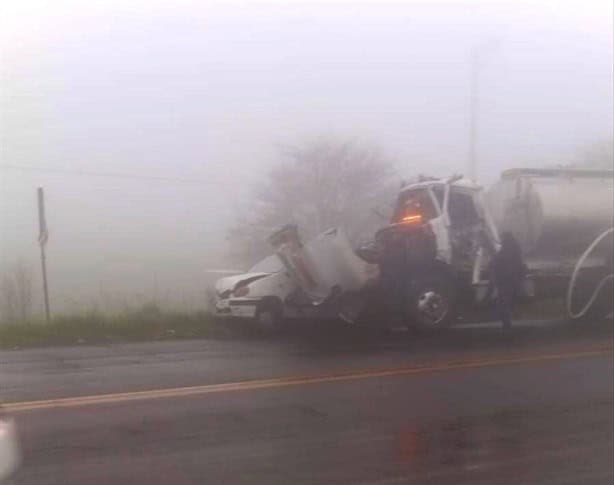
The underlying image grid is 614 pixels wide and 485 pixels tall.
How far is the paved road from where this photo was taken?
21.5ft

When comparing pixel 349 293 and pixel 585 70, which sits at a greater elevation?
pixel 585 70

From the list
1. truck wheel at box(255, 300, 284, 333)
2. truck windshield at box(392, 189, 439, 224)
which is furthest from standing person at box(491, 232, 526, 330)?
truck wheel at box(255, 300, 284, 333)

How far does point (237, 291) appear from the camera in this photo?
9.99 m

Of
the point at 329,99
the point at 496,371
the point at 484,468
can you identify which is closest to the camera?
the point at 484,468

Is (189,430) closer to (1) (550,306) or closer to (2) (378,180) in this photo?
(2) (378,180)

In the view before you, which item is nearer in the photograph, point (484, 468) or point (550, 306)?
point (484, 468)

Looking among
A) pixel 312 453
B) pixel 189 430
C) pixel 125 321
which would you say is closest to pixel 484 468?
pixel 312 453

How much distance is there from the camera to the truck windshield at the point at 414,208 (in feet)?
35.6

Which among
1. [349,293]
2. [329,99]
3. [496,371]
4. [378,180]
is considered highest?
[329,99]

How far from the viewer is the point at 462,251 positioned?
40.0ft

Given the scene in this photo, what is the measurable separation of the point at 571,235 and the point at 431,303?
2.47 metres

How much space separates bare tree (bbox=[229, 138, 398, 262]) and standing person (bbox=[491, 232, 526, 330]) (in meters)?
2.35

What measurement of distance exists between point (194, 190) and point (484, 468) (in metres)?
3.26

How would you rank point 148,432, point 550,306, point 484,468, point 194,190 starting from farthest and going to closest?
point 550,306 < point 194,190 < point 148,432 < point 484,468
